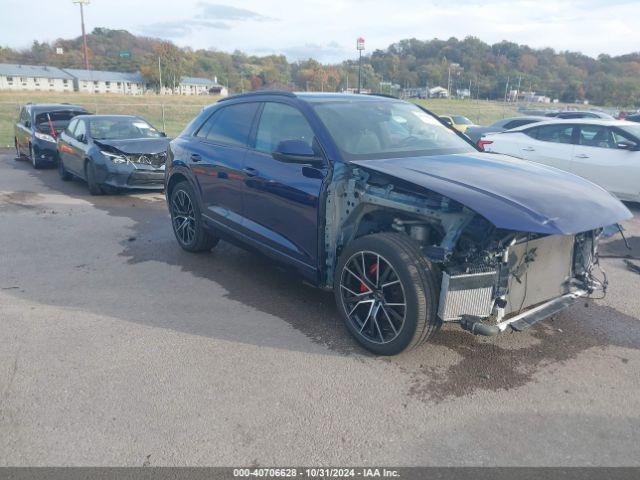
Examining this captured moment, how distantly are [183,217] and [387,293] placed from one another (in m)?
3.40

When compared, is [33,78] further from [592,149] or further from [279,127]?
[279,127]

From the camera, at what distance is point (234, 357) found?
3.77 meters

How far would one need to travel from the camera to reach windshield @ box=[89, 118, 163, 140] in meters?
10.6

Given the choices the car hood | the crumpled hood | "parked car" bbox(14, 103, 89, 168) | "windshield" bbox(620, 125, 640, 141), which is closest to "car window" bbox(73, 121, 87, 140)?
the crumpled hood

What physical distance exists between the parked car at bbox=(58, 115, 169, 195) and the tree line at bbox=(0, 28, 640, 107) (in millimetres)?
34261

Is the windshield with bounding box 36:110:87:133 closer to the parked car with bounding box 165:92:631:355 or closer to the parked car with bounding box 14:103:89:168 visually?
the parked car with bounding box 14:103:89:168

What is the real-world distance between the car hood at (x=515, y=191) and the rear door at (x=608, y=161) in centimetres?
547

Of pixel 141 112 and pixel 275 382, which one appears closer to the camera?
pixel 275 382

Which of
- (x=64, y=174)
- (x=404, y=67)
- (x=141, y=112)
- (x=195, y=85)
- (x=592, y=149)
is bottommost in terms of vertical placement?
(x=64, y=174)

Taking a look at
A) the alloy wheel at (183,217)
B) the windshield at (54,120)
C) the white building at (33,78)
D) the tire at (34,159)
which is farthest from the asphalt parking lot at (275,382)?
the white building at (33,78)

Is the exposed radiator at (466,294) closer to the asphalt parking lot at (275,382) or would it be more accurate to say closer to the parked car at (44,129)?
the asphalt parking lot at (275,382)

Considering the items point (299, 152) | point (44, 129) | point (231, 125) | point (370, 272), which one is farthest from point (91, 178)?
point (370, 272)

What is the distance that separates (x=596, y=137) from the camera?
30.1ft

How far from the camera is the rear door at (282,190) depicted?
4184 mm
